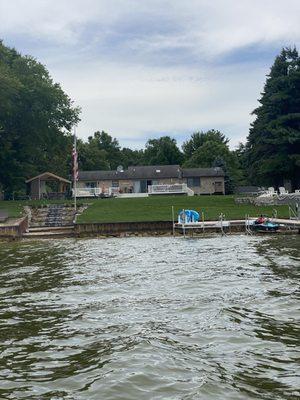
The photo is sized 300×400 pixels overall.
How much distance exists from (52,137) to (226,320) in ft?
179

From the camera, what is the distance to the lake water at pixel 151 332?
6.35 meters

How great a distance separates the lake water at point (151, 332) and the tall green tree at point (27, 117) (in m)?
41.8

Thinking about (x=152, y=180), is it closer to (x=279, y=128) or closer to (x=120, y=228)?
(x=279, y=128)

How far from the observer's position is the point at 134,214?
42531mm

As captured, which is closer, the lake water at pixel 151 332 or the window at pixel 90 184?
the lake water at pixel 151 332

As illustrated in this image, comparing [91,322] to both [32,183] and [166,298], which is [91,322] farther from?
[32,183]

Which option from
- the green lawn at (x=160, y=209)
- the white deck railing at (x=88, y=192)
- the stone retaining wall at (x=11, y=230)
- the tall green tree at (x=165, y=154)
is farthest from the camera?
the tall green tree at (x=165, y=154)

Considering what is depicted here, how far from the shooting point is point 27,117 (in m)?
57.7

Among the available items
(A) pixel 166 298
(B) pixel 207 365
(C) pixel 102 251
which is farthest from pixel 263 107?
(B) pixel 207 365

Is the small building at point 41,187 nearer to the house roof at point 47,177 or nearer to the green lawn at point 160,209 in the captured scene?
the house roof at point 47,177

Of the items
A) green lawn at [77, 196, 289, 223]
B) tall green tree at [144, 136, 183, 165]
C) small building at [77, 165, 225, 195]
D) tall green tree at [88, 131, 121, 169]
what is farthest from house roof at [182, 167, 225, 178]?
tall green tree at [88, 131, 121, 169]

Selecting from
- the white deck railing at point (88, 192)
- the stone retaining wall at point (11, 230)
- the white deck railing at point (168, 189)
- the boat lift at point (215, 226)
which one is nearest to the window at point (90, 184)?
the white deck railing at point (88, 192)

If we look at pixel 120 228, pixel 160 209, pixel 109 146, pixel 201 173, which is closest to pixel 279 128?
pixel 160 209

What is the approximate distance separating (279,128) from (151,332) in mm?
46045
